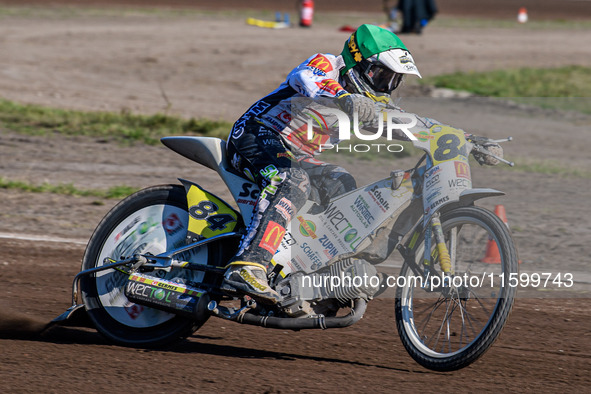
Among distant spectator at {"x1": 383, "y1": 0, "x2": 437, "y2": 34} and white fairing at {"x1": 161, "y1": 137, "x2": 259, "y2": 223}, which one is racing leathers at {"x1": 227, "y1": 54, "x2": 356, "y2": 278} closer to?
white fairing at {"x1": 161, "y1": 137, "x2": 259, "y2": 223}

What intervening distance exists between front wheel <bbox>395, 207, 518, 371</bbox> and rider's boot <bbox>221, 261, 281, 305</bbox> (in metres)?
0.74

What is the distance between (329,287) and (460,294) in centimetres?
72

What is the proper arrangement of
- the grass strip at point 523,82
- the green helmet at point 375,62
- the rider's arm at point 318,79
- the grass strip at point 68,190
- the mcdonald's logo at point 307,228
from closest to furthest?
the rider's arm at point 318,79 < the green helmet at point 375,62 < the mcdonald's logo at point 307,228 < the grass strip at point 68,190 < the grass strip at point 523,82

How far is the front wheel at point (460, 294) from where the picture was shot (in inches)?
164

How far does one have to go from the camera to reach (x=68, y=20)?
90.4ft

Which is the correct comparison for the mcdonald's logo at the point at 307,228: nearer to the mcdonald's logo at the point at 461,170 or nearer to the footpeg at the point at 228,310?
the footpeg at the point at 228,310

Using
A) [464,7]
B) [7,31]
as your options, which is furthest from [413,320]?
[464,7]

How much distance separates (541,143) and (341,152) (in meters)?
8.72

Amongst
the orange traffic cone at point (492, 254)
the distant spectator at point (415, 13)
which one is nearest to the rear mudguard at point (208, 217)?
the orange traffic cone at point (492, 254)

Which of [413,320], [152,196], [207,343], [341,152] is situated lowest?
[207,343]

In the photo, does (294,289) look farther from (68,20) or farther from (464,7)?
(464,7)

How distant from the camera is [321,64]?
459 centimetres

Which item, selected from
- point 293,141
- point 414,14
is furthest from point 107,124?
point 414,14

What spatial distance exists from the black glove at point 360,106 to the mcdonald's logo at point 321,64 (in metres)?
0.33
